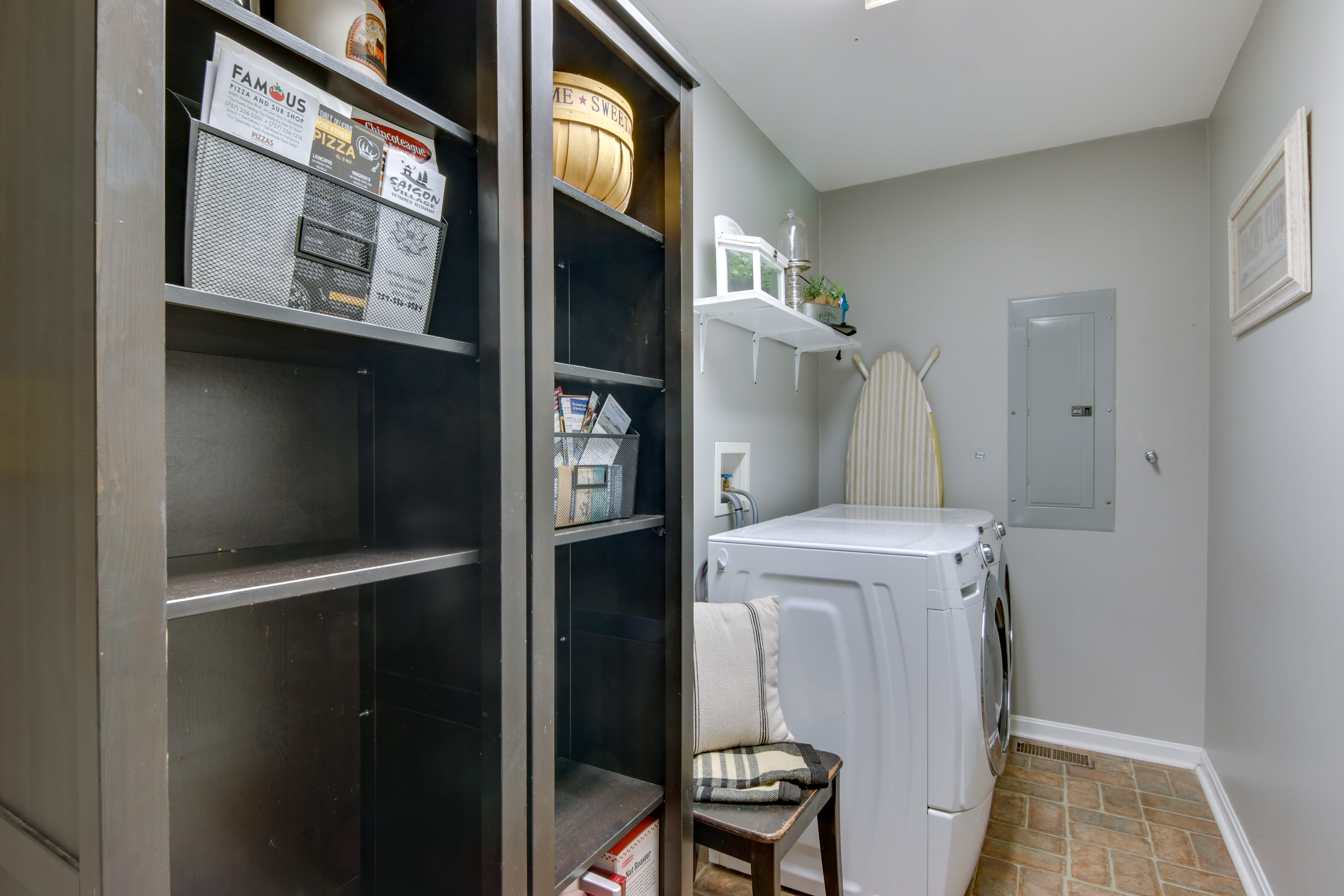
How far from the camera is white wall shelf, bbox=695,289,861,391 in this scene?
2105 mm

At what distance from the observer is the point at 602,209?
1.05 metres

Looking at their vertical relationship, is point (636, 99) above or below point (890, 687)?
above

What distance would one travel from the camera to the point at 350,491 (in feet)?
3.49

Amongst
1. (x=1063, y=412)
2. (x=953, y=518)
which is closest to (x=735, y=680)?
(x=953, y=518)

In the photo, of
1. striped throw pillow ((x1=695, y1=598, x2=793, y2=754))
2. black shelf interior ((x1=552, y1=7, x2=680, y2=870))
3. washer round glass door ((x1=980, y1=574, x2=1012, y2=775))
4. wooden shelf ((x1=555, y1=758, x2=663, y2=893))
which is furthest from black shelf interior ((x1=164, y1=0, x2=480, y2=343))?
washer round glass door ((x1=980, y1=574, x2=1012, y2=775))

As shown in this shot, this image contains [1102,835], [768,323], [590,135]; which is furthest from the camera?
[768,323]

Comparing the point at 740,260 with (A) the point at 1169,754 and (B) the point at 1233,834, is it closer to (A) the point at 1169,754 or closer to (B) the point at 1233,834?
(B) the point at 1233,834

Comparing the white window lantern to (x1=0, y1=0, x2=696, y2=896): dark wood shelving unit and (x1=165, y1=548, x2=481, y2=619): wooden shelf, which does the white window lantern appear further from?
(x1=165, y1=548, x2=481, y2=619): wooden shelf

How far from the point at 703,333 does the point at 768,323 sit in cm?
30

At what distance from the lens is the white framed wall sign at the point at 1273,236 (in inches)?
63.4

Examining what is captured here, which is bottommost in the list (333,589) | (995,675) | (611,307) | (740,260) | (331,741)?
(995,675)

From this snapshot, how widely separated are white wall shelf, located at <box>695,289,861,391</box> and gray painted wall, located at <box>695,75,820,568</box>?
0.10 feet

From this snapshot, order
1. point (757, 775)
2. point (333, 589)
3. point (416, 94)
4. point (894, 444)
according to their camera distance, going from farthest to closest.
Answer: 1. point (894, 444)
2. point (757, 775)
3. point (416, 94)
4. point (333, 589)

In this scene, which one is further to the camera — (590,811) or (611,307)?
(611,307)
